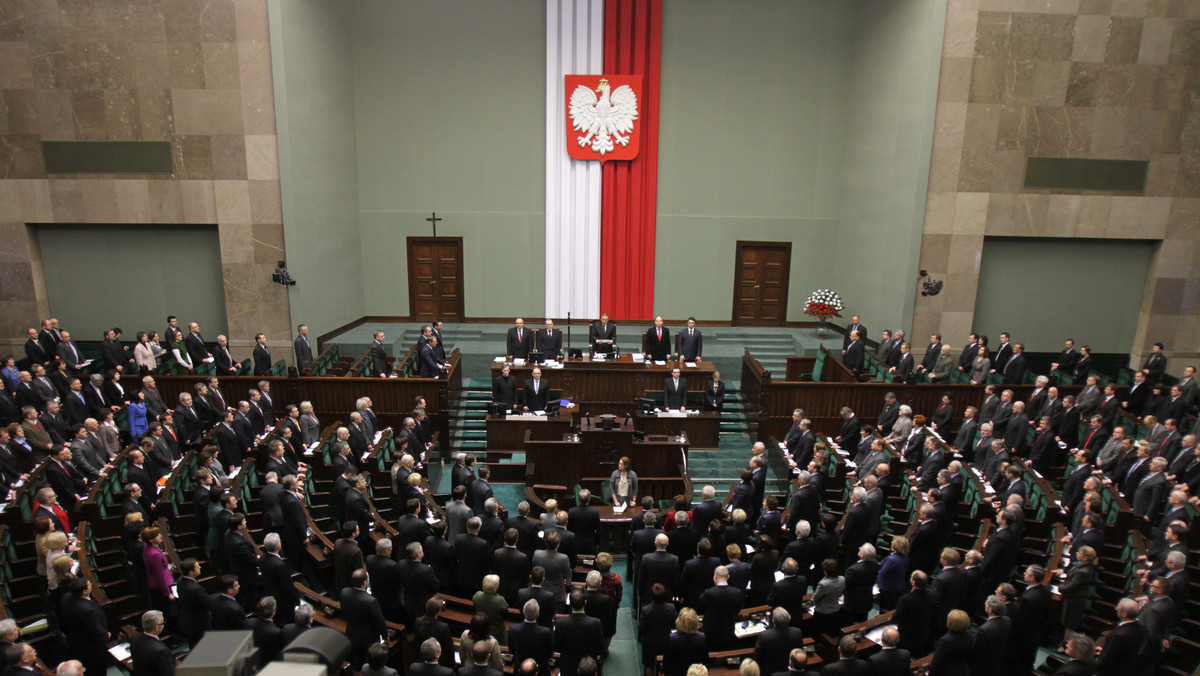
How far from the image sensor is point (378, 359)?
45.1ft

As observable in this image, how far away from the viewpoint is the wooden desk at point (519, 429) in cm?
1211

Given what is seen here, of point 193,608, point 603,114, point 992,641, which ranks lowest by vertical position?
point 193,608

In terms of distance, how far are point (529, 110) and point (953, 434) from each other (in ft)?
37.2

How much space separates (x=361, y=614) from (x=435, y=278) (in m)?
13.0

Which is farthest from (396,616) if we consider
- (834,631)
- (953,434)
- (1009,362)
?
(1009,362)

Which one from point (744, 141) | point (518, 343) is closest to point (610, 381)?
point (518, 343)

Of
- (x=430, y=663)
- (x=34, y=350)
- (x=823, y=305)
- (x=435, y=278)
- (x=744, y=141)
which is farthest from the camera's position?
(x=435, y=278)

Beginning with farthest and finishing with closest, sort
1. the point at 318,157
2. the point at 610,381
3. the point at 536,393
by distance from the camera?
the point at 318,157
the point at 610,381
the point at 536,393

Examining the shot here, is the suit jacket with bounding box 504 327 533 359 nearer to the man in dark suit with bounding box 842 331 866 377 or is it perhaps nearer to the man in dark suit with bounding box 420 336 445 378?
the man in dark suit with bounding box 420 336 445 378

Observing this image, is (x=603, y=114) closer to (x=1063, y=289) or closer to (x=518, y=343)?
(x=518, y=343)

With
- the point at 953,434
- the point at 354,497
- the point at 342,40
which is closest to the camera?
the point at 354,497

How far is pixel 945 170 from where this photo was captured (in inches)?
599

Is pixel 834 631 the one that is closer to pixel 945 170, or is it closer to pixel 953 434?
pixel 953 434

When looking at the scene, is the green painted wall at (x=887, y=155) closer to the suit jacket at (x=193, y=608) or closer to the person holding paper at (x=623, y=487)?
the person holding paper at (x=623, y=487)
